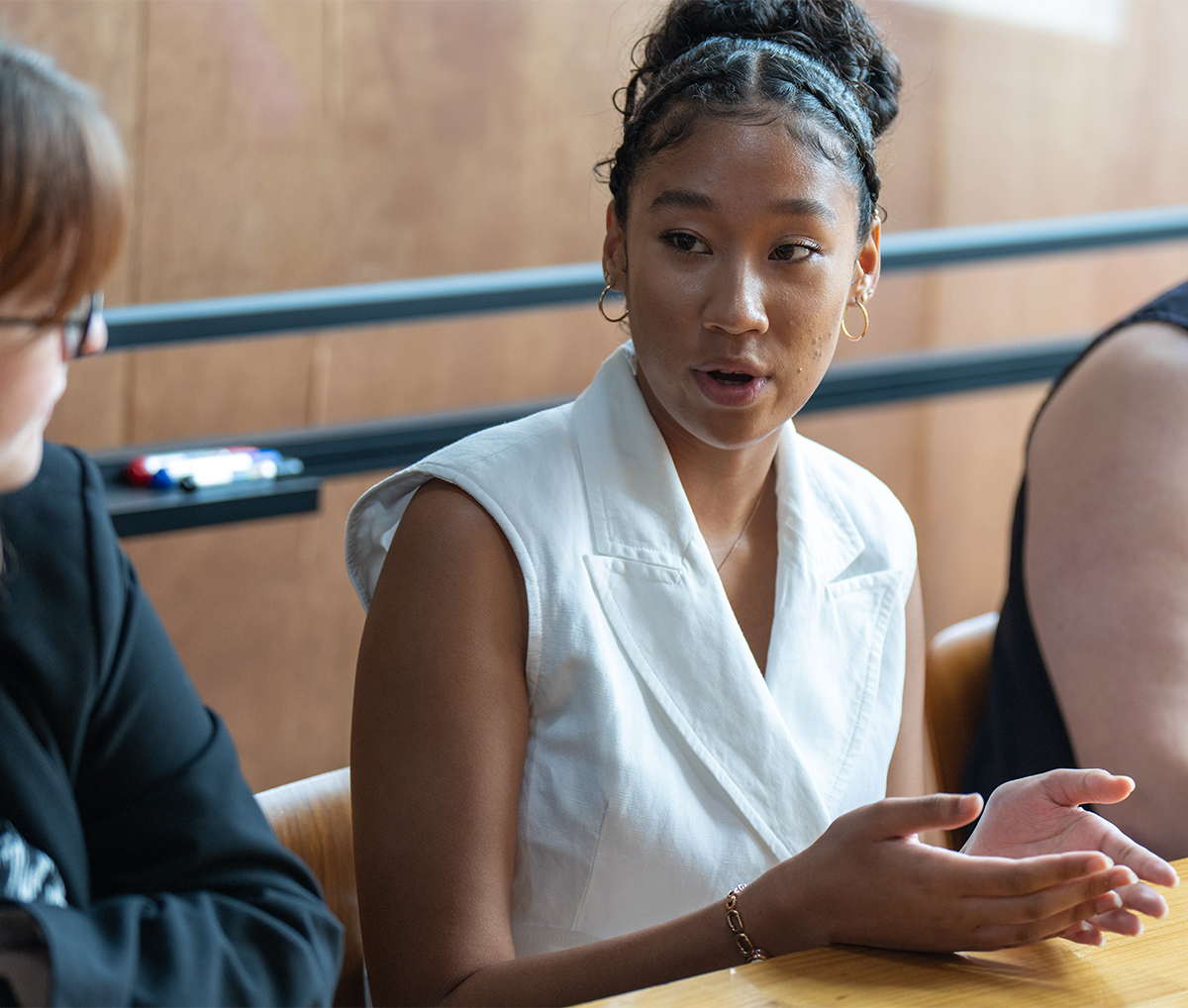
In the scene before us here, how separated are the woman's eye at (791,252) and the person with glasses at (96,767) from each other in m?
0.61

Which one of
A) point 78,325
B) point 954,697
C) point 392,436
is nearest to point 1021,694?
point 954,697

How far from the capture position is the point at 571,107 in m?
3.19

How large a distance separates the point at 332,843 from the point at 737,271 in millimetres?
627

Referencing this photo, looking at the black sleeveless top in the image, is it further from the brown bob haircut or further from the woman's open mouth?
the brown bob haircut

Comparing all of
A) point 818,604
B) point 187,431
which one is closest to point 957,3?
point 187,431

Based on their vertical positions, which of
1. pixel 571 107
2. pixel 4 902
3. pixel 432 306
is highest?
pixel 571 107

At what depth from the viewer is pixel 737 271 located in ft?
3.96

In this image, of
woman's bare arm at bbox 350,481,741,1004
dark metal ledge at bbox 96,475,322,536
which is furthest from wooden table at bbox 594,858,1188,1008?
dark metal ledge at bbox 96,475,322,536

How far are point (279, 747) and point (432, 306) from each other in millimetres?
1180

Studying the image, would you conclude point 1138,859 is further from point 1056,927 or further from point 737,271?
point 737,271

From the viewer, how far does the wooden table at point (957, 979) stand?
3.06ft

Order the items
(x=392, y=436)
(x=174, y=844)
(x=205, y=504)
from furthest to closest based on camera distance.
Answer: (x=392, y=436), (x=205, y=504), (x=174, y=844)

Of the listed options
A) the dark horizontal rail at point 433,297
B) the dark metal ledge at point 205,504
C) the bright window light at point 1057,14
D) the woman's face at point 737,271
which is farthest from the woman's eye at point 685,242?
the bright window light at point 1057,14

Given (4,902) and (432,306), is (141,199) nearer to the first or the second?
(432,306)
